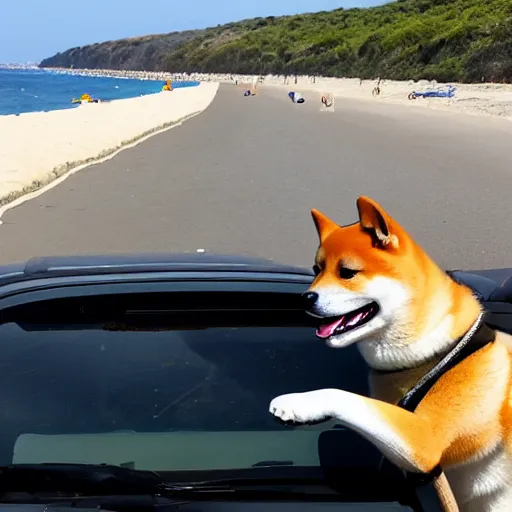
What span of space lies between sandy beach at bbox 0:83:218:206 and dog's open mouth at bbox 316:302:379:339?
1045 centimetres

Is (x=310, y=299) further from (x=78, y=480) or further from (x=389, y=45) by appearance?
(x=389, y=45)

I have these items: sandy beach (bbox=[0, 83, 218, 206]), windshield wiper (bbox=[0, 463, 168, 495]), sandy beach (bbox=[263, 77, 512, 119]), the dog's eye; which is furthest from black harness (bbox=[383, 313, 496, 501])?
sandy beach (bbox=[263, 77, 512, 119])

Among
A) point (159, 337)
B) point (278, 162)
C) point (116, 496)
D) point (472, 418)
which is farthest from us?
point (278, 162)

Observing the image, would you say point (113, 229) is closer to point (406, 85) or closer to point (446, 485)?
point (446, 485)

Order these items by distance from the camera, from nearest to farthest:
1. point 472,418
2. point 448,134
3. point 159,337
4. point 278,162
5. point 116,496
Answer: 1. point 116,496
2. point 472,418
3. point 159,337
4. point 278,162
5. point 448,134

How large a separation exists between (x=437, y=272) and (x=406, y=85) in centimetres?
7057

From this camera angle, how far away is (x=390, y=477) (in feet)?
6.56

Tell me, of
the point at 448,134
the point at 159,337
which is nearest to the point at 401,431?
the point at 159,337

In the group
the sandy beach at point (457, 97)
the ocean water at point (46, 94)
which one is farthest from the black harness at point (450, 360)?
the ocean water at point (46, 94)

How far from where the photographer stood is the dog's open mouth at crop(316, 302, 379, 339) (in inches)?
90.7

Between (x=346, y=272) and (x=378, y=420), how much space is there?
0.48 m

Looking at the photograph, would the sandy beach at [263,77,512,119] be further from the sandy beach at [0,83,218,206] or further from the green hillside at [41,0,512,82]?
the sandy beach at [0,83,218,206]

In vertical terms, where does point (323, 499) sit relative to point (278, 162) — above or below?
above

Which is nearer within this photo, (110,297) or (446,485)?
(446,485)
